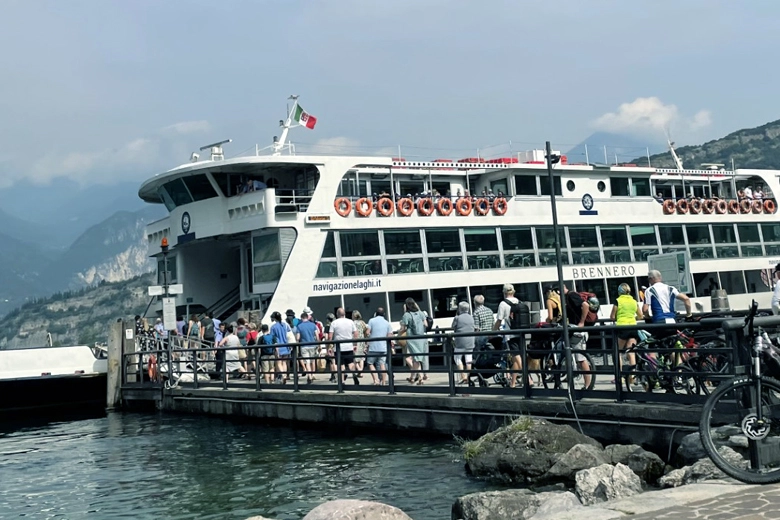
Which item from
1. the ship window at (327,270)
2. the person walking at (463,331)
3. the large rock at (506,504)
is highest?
the ship window at (327,270)

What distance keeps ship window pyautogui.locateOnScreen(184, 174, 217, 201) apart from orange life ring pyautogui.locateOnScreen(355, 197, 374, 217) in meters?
4.19

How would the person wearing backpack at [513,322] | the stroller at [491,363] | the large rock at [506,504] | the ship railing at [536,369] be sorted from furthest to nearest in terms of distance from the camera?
the person wearing backpack at [513,322] → the stroller at [491,363] → the ship railing at [536,369] → the large rock at [506,504]

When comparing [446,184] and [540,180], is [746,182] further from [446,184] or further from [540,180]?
[446,184]

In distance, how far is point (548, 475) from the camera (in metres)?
10.7

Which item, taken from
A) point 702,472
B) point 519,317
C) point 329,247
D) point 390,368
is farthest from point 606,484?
point 329,247

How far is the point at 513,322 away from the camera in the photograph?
15.2 metres

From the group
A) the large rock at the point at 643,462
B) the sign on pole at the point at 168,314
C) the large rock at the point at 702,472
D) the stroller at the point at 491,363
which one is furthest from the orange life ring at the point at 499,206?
the large rock at the point at 702,472

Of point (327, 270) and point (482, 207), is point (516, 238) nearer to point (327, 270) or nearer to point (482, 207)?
point (482, 207)

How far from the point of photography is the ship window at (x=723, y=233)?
34.5 m

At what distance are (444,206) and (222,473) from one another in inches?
606

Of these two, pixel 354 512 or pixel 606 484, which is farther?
pixel 606 484

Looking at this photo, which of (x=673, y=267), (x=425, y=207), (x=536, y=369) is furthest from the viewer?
(x=425, y=207)

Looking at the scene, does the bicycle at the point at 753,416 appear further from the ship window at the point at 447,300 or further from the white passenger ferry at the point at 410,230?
the ship window at the point at 447,300

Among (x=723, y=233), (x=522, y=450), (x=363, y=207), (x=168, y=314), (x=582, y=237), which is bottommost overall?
(x=522, y=450)
